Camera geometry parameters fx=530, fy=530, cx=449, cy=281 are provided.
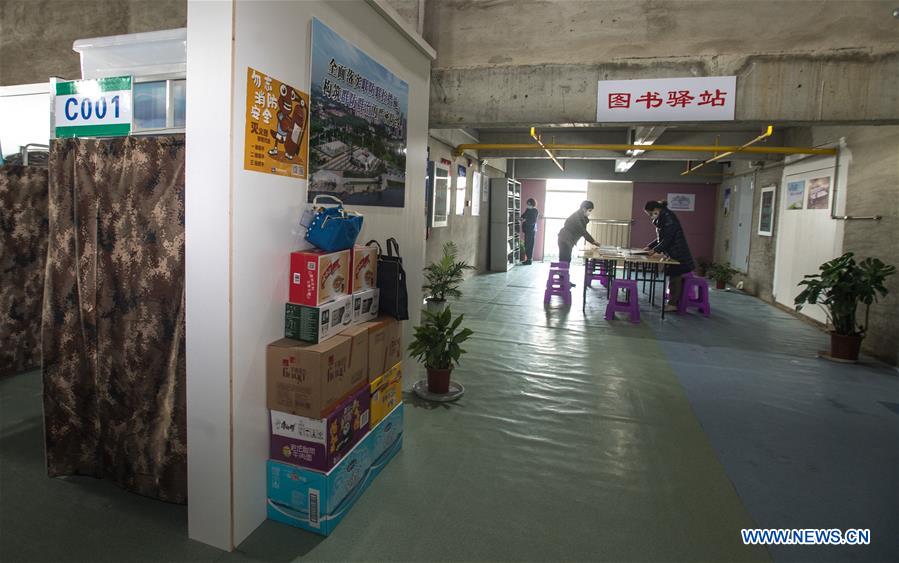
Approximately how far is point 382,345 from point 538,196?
1294 cm

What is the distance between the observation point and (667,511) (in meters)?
2.62

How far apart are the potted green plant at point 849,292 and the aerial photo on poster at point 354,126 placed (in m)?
4.48

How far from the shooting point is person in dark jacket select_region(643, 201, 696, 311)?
7465mm

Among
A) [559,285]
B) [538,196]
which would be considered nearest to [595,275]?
[559,285]

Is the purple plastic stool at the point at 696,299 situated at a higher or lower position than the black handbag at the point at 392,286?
lower

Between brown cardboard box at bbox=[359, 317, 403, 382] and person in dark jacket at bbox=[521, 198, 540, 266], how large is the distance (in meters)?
10.9

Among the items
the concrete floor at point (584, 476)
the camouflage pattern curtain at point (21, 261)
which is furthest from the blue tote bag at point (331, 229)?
the camouflage pattern curtain at point (21, 261)

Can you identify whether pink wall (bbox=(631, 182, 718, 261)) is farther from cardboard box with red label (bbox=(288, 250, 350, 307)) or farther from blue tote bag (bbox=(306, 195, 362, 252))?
cardboard box with red label (bbox=(288, 250, 350, 307))

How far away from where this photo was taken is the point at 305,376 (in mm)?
2291

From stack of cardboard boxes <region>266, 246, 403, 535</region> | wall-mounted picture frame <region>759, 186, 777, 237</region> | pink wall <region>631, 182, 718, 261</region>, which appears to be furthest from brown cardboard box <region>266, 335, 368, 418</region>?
pink wall <region>631, 182, 718, 261</region>

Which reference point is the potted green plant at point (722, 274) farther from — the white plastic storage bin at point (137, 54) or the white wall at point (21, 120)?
the white wall at point (21, 120)

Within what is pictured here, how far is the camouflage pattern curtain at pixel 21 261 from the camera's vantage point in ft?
12.7

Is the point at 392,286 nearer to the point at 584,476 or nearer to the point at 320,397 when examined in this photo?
the point at 320,397

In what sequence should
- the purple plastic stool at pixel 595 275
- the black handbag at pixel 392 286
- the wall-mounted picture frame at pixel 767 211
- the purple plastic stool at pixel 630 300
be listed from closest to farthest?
the black handbag at pixel 392 286 < the purple plastic stool at pixel 630 300 < the purple plastic stool at pixel 595 275 < the wall-mounted picture frame at pixel 767 211
